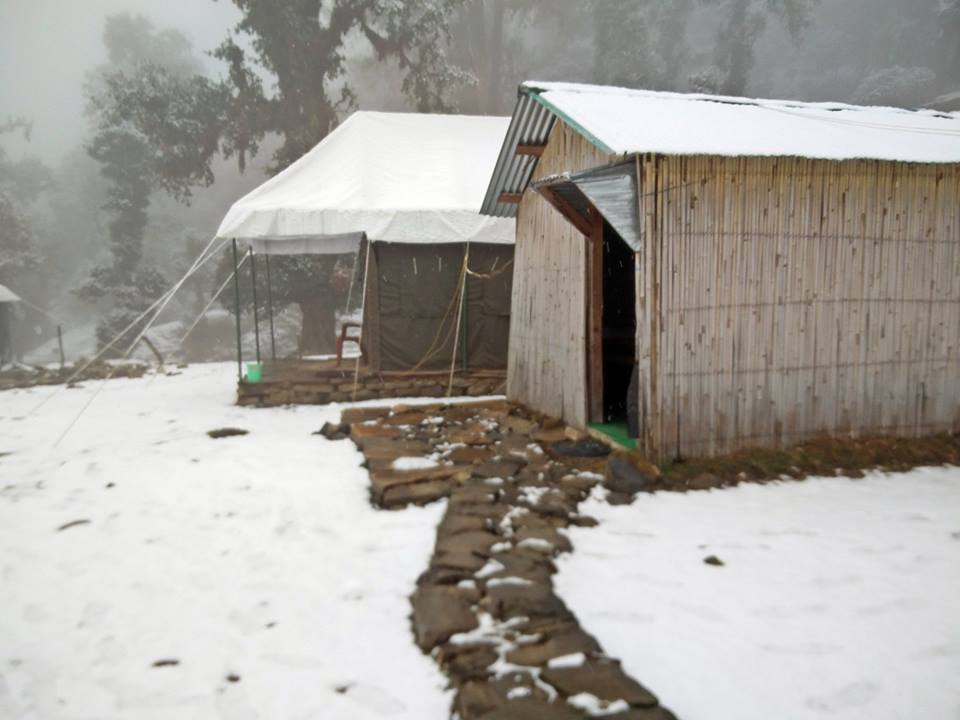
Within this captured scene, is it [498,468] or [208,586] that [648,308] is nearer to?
[498,468]

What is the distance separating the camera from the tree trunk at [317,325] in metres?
16.6

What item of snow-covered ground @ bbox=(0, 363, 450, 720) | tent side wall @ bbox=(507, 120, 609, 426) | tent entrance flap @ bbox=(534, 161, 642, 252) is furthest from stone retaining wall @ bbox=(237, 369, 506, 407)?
tent entrance flap @ bbox=(534, 161, 642, 252)

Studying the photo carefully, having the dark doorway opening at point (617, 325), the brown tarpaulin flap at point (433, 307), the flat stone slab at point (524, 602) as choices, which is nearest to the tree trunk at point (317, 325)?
the brown tarpaulin flap at point (433, 307)

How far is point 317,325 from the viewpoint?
55.0 ft

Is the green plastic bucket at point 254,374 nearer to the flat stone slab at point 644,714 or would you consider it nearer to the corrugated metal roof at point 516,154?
the corrugated metal roof at point 516,154

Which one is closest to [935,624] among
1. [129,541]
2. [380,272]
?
[129,541]

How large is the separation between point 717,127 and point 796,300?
1686mm

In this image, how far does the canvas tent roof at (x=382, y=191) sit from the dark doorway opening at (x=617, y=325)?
1.72 metres

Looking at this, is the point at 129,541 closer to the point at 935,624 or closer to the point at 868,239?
the point at 935,624

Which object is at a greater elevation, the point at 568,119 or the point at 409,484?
the point at 568,119

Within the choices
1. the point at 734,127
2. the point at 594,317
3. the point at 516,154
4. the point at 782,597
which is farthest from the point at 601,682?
the point at 516,154

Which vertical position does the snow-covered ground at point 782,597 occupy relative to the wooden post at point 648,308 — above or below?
below

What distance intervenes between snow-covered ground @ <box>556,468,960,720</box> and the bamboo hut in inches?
36.9

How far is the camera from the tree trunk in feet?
54.4
